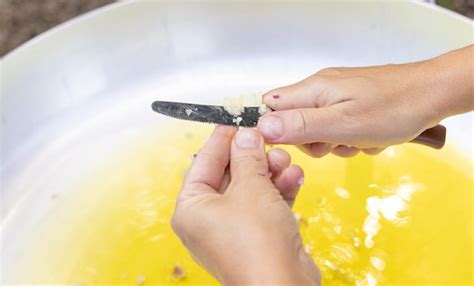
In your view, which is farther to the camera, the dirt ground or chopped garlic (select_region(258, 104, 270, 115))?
the dirt ground

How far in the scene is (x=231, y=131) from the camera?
1.90ft

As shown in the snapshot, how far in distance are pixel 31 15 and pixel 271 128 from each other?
880 millimetres

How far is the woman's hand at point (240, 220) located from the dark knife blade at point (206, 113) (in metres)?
0.04

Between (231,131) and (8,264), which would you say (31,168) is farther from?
(231,131)

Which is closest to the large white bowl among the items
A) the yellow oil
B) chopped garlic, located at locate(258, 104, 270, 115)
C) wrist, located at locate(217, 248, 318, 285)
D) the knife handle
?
the yellow oil

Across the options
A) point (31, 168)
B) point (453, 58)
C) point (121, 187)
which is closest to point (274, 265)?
point (453, 58)

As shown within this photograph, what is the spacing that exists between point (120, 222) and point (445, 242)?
0.47 meters

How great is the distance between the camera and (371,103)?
1.88ft

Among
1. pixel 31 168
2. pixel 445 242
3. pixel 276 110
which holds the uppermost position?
pixel 276 110

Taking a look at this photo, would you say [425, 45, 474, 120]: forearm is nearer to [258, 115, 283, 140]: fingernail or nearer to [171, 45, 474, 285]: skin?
[171, 45, 474, 285]: skin

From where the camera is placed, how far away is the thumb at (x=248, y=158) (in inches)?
19.4

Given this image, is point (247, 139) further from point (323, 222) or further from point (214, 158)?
point (323, 222)

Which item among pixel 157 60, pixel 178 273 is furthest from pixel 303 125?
pixel 157 60

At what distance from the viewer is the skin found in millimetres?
433
